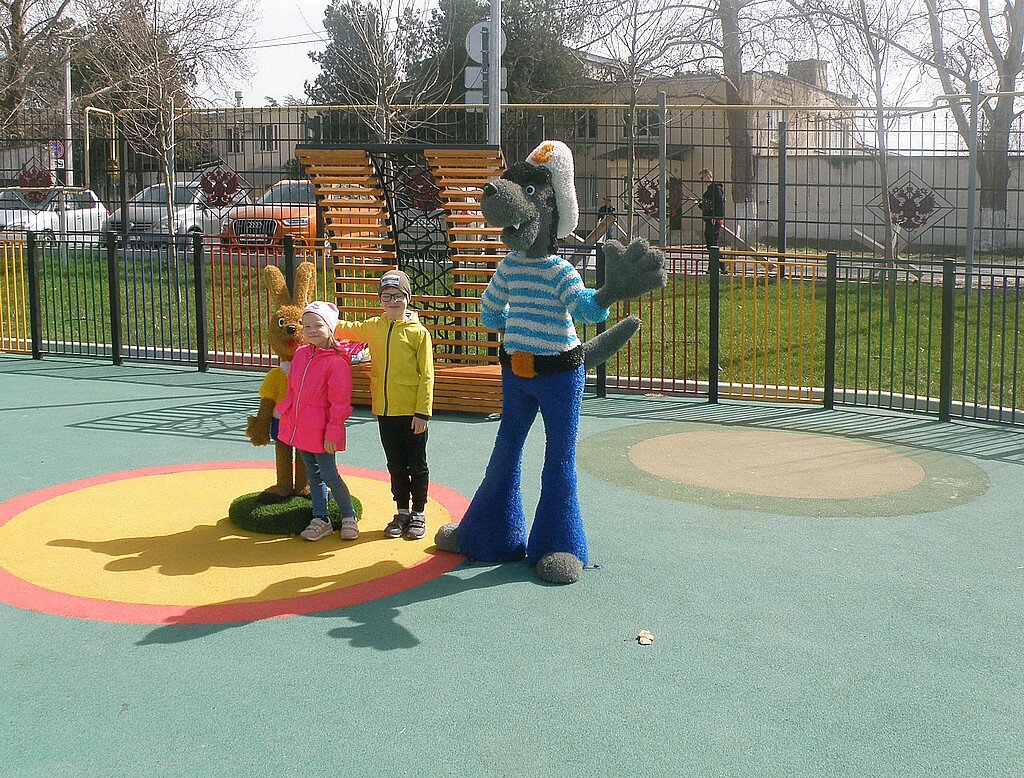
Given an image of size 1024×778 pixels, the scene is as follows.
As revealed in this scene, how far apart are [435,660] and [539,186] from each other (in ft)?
9.11

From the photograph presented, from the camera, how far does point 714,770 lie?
4.14 meters

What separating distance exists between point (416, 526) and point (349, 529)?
404mm

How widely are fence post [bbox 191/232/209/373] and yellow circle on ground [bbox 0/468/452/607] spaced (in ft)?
17.5

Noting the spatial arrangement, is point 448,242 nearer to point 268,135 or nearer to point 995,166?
point 268,135

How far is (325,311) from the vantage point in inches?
263

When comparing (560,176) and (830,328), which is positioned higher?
(560,176)

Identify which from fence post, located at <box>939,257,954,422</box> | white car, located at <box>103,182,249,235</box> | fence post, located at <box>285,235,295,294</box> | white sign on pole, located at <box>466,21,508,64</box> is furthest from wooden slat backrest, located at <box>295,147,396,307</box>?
white car, located at <box>103,182,249,235</box>

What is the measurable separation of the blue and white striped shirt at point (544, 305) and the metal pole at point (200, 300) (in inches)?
293

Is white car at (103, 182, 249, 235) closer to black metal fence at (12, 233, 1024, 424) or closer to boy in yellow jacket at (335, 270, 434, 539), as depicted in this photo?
black metal fence at (12, 233, 1024, 424)

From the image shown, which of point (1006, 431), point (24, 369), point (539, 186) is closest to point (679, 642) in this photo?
point (539, 186)

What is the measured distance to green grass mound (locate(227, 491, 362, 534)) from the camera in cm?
695

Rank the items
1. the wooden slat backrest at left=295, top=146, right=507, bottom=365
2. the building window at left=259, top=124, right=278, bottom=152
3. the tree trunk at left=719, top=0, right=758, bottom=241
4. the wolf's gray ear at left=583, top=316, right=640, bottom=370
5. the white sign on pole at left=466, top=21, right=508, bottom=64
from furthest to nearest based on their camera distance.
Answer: the tree trunk at left=719, top=0, right=758, bottom=241 < the building window at left=259, top=124, right=278, bottom=152 < the white sign on pole at left=466, top=21, right=508, bottom=64 < the wooden slat backrest at left=295, top=146, right=507, bottom=365 < the wolf's gray ear at left=583, top=316, right=640, bottom=370

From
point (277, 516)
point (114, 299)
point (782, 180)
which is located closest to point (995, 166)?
point (782, 180)

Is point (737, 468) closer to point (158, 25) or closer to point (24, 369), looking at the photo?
point (24, 369)
